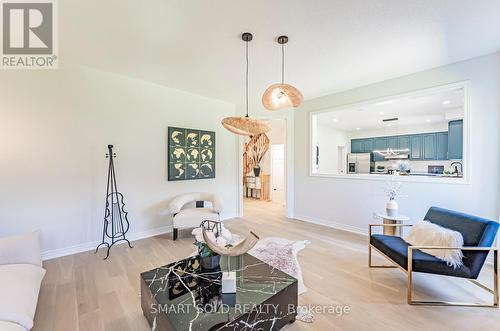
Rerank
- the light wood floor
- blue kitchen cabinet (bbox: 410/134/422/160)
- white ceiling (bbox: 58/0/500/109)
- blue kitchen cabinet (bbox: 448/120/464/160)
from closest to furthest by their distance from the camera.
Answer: the light wood floor, white ceiling (bbox: 58/0/500/109), blue kitchen cabinet (bbox: 448/120/464/160), blue kitchen cabinet (bbox: 410/134/422/160)

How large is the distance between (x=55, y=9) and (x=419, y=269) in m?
4.26

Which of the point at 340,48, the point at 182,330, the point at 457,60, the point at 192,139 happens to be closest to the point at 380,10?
the point at 340,48

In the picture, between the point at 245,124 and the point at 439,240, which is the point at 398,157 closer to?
the point at 439,240

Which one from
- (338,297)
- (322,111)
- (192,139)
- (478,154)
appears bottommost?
(338,297)

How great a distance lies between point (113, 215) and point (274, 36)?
3.53m

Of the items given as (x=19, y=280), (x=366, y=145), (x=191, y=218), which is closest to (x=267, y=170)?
(x=366, y=145)

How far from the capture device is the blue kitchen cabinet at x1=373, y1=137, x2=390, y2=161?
23.3ft

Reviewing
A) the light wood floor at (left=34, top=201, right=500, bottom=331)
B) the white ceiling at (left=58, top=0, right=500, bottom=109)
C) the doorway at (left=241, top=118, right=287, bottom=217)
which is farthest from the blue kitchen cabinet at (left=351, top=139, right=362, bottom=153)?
the light wood floor at (left=34, top=201, right=500, bottom=331)

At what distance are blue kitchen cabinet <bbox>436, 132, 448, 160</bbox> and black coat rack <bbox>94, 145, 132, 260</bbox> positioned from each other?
792 cm

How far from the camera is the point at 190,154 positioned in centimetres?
427

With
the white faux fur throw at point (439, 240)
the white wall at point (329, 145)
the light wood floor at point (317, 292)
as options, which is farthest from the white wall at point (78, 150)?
the white wall at point (329, 145)

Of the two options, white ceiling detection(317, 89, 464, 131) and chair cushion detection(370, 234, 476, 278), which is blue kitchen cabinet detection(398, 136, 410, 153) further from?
chair cushion detection(370, 234, 476, 278)

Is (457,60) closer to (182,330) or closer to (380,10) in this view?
(380,10)

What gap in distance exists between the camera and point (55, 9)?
1.95 m
